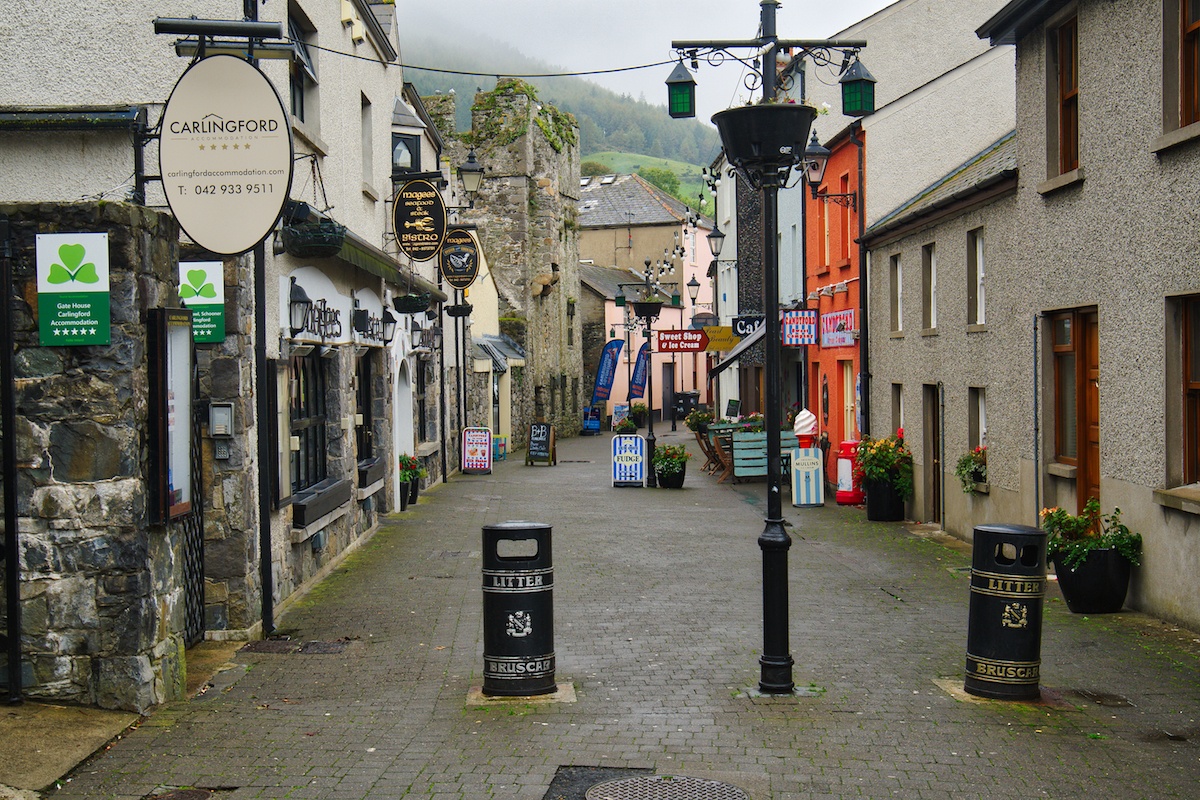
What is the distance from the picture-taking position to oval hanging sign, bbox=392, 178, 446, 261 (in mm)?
16969

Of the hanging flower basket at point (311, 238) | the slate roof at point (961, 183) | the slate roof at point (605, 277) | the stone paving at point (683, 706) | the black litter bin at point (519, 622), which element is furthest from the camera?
the slate roof at point (605, 277)

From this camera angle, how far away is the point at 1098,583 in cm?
1040

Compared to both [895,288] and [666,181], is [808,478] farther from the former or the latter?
[666,181]

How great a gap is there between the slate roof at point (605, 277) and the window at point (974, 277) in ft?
134

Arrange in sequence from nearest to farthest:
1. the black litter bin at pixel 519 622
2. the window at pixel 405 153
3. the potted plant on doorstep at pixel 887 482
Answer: the black litter bin at pixel 519 622 → the potted plant on doorstep at pixel 887 482 → the window at pixel 405 153

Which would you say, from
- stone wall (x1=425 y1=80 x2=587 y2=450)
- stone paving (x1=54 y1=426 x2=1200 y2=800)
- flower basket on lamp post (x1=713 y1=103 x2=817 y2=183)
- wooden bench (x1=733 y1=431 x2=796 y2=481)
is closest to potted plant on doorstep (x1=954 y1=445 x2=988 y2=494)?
stone paving (x1=54 y1=426 x2=1200 y2=800)

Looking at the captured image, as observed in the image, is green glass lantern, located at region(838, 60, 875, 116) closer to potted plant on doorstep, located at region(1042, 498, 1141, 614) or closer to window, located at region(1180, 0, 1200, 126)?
window, located at region(1180, 0, 1200, 126)

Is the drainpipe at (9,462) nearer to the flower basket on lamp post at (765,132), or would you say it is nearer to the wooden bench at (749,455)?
the flower basket on lamp post at (765,132)

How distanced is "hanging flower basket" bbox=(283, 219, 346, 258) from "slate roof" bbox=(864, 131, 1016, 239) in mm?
7203

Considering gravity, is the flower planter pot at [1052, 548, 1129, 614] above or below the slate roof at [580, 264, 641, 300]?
below

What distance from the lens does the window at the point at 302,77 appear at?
39.8 feet

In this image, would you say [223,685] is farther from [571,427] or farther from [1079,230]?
[571,427]

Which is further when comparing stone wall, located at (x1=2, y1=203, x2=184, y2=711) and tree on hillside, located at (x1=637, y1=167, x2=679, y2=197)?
tree on hillside, located at (x1=637, y1=167, x2=679, y2=197)

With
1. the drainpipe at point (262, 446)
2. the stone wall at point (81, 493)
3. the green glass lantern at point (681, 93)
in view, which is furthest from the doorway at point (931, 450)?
the stone wall at point (81, 493)
